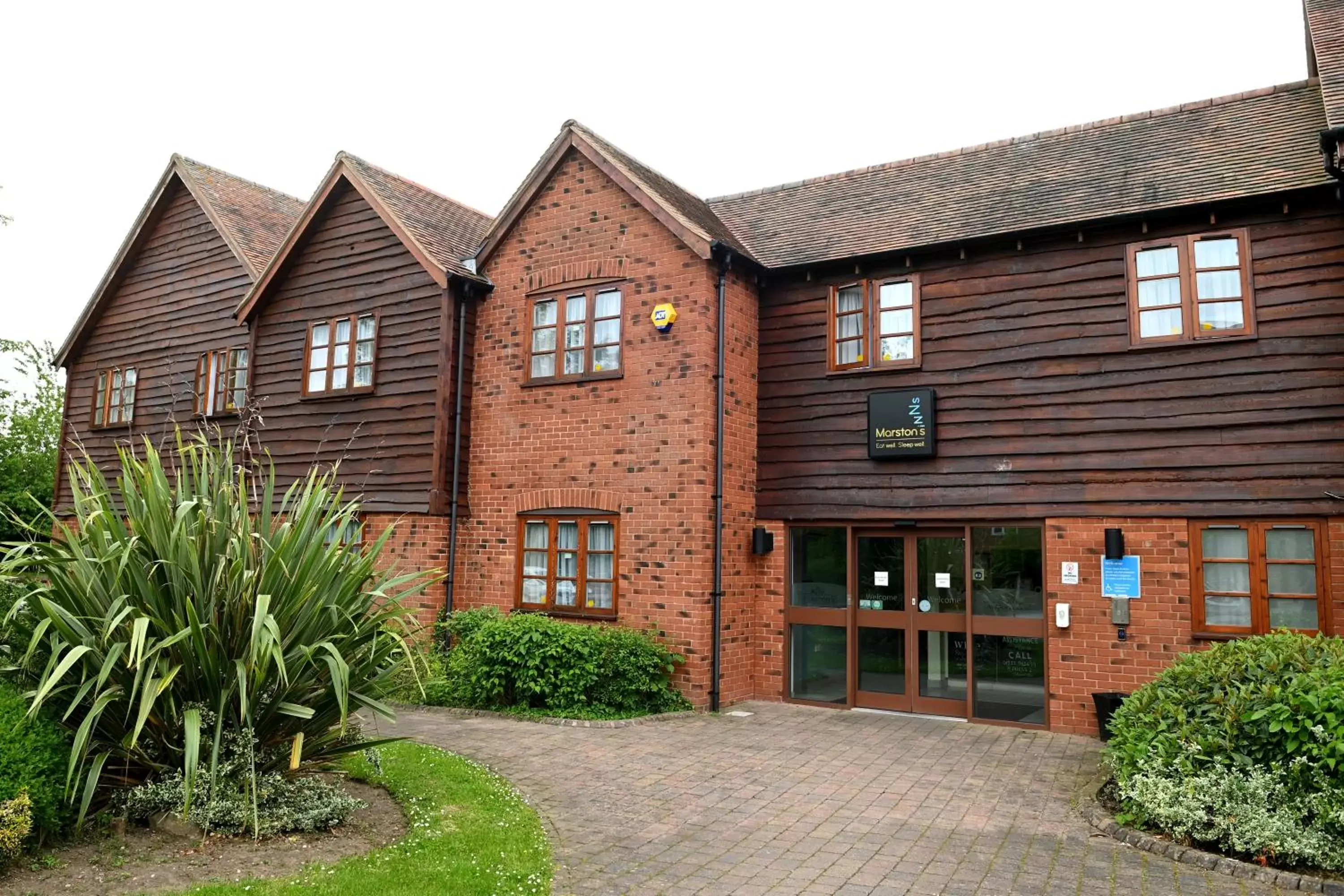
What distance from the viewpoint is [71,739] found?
19.3ft

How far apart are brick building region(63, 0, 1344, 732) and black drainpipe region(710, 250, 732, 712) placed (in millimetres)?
47

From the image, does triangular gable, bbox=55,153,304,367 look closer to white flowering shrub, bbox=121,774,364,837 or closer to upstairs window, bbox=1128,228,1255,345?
white flowering shrub, bbox=121,774,364,837

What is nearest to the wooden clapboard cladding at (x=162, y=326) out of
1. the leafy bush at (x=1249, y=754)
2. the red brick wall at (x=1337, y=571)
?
the leafy bush at (x=1249, y=754)

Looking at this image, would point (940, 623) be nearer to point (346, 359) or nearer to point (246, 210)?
point (346, 359)

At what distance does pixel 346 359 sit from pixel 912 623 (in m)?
9.20

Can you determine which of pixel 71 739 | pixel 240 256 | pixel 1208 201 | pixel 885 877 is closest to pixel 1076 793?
pixel 885 877

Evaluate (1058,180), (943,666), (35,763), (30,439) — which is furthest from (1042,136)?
(30,439)

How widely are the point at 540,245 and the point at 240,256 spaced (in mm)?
6880

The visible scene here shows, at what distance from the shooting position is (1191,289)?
1001 cm

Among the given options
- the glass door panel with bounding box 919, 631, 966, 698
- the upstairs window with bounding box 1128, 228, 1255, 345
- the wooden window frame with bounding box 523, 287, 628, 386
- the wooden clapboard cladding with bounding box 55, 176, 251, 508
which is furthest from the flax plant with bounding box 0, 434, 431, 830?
the wooden clapboard cladding with bounding box 55, 176, 251, 508

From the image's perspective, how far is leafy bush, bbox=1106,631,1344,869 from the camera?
19.3 ft

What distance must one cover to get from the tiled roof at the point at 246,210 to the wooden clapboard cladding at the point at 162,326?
31 centimetres

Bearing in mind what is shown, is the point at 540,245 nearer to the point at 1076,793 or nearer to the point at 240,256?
the point at 240,256

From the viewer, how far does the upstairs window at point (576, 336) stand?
41.5ft
